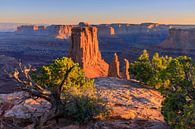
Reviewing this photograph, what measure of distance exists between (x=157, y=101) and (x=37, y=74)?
9.56 metres

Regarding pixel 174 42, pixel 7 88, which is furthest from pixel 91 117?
pixel 174 42

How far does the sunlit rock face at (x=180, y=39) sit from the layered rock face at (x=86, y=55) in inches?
2837

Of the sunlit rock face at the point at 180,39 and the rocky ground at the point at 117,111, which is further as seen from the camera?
the sunlit rock face at the point at 180,39

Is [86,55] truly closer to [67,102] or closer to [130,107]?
[130,107]

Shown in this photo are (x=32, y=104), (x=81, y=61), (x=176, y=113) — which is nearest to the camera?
(x=176, y=113)

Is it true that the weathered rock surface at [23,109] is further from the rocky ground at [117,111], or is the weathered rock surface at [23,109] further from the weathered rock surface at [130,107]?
the weathered rock surface at [130,107]

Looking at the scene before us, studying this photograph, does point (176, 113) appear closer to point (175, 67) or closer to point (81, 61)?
point (175, 67)

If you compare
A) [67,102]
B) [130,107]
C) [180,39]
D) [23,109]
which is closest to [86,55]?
[130,107]

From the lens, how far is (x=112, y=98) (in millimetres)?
27672

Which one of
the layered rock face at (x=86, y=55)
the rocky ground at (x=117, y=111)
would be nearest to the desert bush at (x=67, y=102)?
the rocky ground at (x=117, y=111)

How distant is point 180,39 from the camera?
163500mm

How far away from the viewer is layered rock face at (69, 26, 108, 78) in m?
79.4

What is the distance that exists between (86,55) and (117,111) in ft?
212

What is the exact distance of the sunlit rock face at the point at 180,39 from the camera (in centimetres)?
16225
